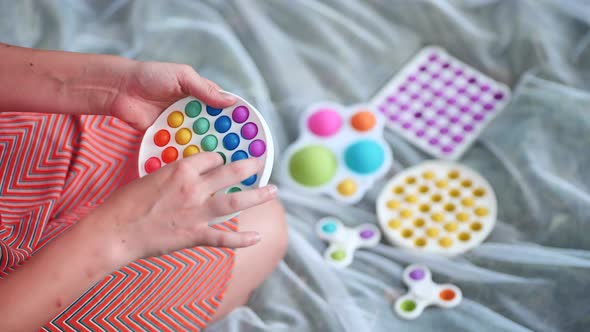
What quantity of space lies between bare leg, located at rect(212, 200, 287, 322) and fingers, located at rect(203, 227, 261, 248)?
0.49 ft

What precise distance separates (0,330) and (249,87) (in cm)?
51

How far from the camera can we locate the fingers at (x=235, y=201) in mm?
503

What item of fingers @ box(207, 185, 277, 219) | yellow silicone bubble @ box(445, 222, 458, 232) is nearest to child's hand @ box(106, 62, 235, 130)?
fingers @ box(207, 185, 277, 219)

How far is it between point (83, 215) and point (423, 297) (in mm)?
416

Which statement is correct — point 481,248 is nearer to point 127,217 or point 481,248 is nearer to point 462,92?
point 462,92

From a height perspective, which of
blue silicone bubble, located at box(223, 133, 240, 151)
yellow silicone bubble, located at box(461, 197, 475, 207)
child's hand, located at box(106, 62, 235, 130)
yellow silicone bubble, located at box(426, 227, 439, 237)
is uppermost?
child's hand, located at box(106, 62, 235, 130)

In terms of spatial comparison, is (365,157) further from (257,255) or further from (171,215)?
(171,215)

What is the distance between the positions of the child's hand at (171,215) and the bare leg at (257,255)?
155 millimetres

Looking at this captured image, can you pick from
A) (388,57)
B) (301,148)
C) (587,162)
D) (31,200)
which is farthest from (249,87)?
(587,162)

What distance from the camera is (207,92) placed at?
0.59 metres

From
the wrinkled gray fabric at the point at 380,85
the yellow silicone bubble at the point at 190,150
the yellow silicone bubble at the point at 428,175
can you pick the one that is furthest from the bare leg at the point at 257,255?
the yellow silicone bubble at the point at 428,175

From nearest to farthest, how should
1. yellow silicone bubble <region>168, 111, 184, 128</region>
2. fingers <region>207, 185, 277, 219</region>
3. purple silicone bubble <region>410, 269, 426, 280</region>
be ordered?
fingers <region>207, 185, 277, 219</region> → yellow silicone bubble <region>168, 111, 184, 128</region> → purple silicone bubble <region>410, 269, 426, 280</region>

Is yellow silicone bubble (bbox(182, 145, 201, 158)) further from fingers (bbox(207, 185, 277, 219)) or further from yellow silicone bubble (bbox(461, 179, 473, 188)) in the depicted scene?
yellow silicone bubble (bbox(461, 179, 473, 188))

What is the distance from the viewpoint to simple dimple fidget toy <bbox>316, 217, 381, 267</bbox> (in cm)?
77
